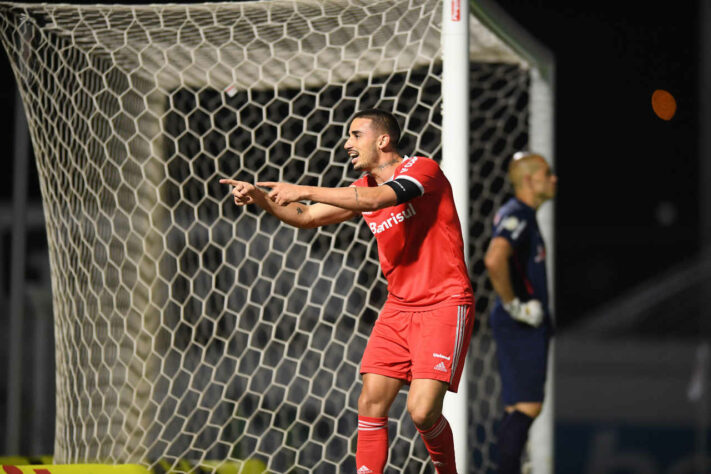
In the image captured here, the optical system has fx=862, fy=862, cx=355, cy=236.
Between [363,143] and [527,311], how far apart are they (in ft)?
4.04

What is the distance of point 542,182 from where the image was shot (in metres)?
3.59

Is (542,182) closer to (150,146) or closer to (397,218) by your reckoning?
(397,218)

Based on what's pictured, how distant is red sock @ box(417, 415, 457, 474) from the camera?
2514 millimetres

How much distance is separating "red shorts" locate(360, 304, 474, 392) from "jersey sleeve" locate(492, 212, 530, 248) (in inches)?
37.5

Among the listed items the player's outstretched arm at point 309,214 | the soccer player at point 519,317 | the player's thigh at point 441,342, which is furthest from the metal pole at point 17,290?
the player's thigh at point 441,342

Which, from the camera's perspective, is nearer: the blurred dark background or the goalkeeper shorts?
the goalkeeper shorts

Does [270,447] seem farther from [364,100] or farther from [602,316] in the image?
[602,316]

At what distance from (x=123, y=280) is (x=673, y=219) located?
8165mm

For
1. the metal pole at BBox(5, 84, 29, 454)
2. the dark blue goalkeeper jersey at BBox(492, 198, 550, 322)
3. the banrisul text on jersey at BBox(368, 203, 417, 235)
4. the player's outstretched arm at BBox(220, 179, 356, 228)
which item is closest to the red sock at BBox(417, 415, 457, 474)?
the banrisul text on jersey at BBox(368, 203, 417, 235)

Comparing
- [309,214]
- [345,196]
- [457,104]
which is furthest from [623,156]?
[345,196]

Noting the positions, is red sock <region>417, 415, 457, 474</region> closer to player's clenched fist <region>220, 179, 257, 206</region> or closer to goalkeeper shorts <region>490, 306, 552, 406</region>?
player's clenched fist <region>220, 179, 257, 206</region>

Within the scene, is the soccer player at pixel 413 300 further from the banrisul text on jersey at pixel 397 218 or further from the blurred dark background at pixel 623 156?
the blurred dark background at pixel 623 156

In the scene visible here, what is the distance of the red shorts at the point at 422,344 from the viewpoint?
8.13 ft

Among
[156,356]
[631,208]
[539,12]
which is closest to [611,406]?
[631,208]
